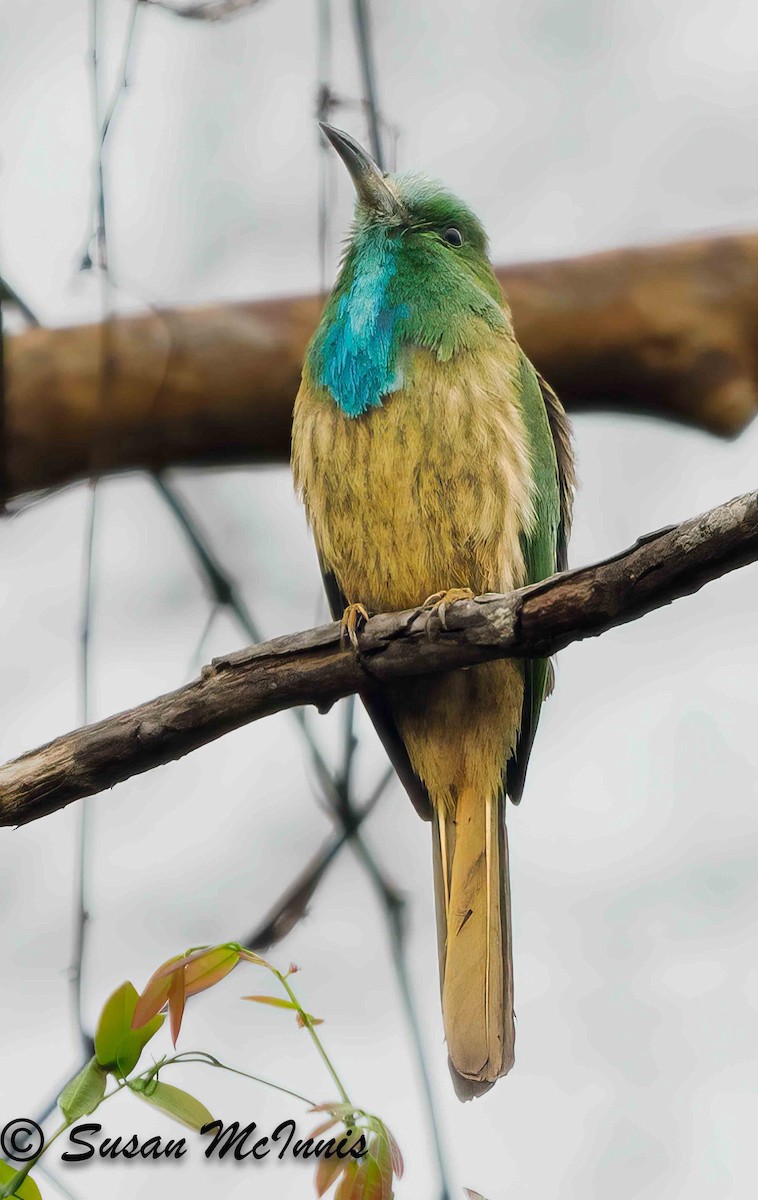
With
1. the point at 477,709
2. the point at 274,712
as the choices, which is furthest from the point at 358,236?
the point at 274,712

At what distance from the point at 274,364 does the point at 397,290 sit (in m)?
0.54

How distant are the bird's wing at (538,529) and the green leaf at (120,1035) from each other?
2149 mm

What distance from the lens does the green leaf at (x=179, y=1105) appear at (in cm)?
203

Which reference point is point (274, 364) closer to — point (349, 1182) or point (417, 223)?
point (417, 223)

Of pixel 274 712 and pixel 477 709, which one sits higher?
pixel 477 709

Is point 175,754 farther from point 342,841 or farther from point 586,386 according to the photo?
point 586,386

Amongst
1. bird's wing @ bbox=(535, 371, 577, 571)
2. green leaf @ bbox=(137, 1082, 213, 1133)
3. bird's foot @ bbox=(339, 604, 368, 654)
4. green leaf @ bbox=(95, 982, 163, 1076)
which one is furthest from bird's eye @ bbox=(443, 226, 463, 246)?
green leaf @ bbox=(137, 1082, 213, 1133)

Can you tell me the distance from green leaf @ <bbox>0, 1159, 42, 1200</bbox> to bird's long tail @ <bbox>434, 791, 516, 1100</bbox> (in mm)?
1557

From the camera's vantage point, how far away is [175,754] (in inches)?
122

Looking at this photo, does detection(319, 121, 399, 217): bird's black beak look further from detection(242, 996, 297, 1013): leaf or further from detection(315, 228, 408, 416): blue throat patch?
detection(242, 996, 297, 1013): leaf

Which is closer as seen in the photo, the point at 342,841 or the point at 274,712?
the point at 274,712

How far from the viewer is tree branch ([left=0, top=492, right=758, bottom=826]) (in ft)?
8.74

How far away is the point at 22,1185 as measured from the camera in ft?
6.54

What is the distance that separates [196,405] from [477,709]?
1376 mm
